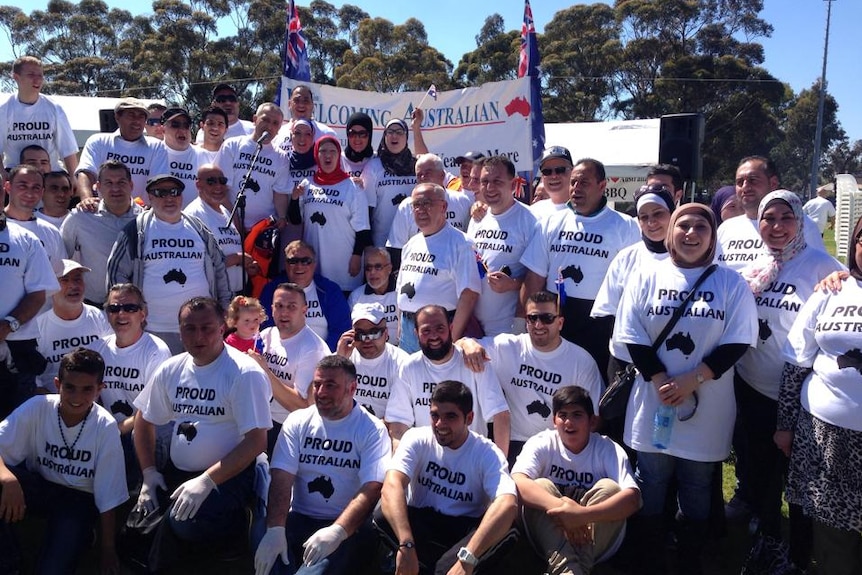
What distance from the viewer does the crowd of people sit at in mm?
3732

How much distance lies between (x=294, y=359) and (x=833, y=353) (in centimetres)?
325

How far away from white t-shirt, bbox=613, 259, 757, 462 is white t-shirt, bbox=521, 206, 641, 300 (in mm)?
852

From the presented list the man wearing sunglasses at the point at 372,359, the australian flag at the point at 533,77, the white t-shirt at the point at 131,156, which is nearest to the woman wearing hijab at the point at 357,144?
the white t-shirt at the point at 131,156

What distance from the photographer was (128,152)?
6340 mm

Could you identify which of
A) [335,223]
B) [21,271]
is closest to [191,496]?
[21,271]

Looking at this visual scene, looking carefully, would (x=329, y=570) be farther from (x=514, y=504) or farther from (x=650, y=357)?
(x=650, y=357)

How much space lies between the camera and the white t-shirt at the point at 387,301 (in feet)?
18.3

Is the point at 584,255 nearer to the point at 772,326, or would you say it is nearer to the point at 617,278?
the point at 617,278

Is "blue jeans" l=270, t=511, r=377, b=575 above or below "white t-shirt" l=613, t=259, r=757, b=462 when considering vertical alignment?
below

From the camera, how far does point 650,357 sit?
12.5 ft

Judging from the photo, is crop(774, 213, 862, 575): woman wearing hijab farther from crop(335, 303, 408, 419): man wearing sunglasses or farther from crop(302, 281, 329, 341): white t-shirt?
crop(302, 281, 329, 341): white t-shirt

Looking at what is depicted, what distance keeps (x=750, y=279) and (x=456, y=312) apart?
1.89 metres

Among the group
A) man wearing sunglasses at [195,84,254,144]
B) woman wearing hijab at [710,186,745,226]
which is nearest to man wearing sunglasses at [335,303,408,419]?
woman wearing hijab at [710,186,745,226]

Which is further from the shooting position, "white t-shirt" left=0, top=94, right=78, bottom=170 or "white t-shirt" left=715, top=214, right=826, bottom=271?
"white t-shirt" left=0, top=94, right=78, bottom=170
